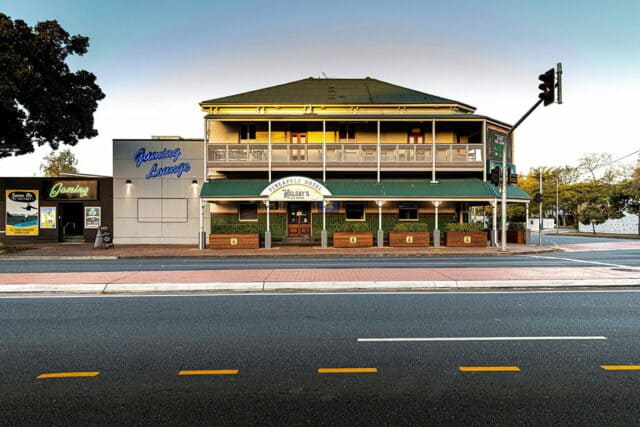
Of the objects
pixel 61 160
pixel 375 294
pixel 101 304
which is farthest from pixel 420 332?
pixel 61 160

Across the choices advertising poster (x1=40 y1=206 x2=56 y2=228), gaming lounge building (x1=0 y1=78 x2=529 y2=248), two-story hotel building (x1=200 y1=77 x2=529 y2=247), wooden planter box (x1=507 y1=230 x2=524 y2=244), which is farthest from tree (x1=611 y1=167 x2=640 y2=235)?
advertising poster (x1=40 y1=206 x2=56 y2=228)

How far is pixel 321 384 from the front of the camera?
4.08 m

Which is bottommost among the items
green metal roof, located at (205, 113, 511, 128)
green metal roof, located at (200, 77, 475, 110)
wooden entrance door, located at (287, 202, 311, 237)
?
wooden entrance door, located at (287, 202, 311, 237)

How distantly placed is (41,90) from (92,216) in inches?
341

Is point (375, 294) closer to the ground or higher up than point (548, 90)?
closer to the ground

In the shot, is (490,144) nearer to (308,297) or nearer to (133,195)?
(308,297)

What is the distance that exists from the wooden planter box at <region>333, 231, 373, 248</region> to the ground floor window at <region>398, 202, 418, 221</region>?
441cm

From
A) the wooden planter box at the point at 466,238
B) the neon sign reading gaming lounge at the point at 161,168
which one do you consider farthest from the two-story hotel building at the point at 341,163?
the neon sign reading gaming lounge at the point at 161,168

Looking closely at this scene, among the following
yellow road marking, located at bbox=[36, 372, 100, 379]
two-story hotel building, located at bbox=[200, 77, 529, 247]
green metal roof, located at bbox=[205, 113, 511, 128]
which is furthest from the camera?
green metal roof, located at bbox=[205, 113, 511, 128]

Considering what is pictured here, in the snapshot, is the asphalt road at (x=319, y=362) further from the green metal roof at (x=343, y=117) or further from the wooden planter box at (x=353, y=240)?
the green metal roof at (x=343, y=117)

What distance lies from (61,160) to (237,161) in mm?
55871

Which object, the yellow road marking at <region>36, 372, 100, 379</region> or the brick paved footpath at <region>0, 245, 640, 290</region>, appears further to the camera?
the brick paved footpath at <region>0, 245, 640, 290</region>

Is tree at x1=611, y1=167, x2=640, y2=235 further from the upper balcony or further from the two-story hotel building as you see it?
Result: the upper balcony

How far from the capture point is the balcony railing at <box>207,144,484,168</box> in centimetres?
2497
